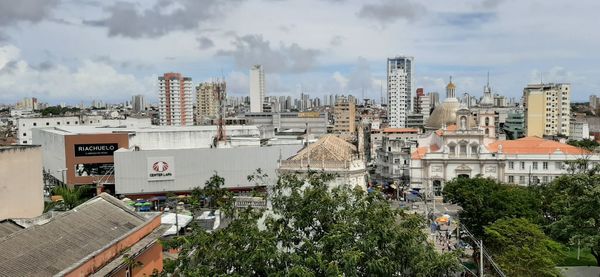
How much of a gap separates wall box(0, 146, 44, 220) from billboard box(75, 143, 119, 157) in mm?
36078

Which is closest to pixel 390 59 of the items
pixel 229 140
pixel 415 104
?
pixel 415 104

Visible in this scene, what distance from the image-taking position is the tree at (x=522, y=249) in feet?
80.1

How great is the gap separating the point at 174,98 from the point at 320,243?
13477 centimetres

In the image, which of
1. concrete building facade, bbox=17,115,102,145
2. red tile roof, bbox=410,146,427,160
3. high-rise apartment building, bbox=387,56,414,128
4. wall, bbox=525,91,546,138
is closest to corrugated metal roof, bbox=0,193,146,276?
red tile roof, bbox=410,146,427,160

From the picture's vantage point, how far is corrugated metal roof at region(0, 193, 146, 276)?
582 inches

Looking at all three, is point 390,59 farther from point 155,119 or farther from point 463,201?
point 463,201

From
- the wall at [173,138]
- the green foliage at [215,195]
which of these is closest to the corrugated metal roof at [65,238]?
the green foliage at [215,195]

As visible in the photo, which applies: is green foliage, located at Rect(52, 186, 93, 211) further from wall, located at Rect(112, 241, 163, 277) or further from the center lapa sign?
wall, located at Rect(112, 241, 163, 277)

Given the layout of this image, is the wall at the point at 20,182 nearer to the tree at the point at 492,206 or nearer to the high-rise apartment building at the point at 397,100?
the tree at the point at 492,206

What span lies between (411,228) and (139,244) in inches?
373

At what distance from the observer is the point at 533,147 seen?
201 feet

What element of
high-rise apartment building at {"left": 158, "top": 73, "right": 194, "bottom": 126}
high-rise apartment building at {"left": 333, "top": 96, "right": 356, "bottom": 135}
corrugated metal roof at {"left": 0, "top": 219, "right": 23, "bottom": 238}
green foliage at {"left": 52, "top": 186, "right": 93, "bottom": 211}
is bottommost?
green foliage at {"left": 52, "top": 186, "right": 93, "bottom": 211}

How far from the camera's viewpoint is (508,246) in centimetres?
2670

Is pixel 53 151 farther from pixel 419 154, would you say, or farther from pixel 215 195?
pixel 215 195
